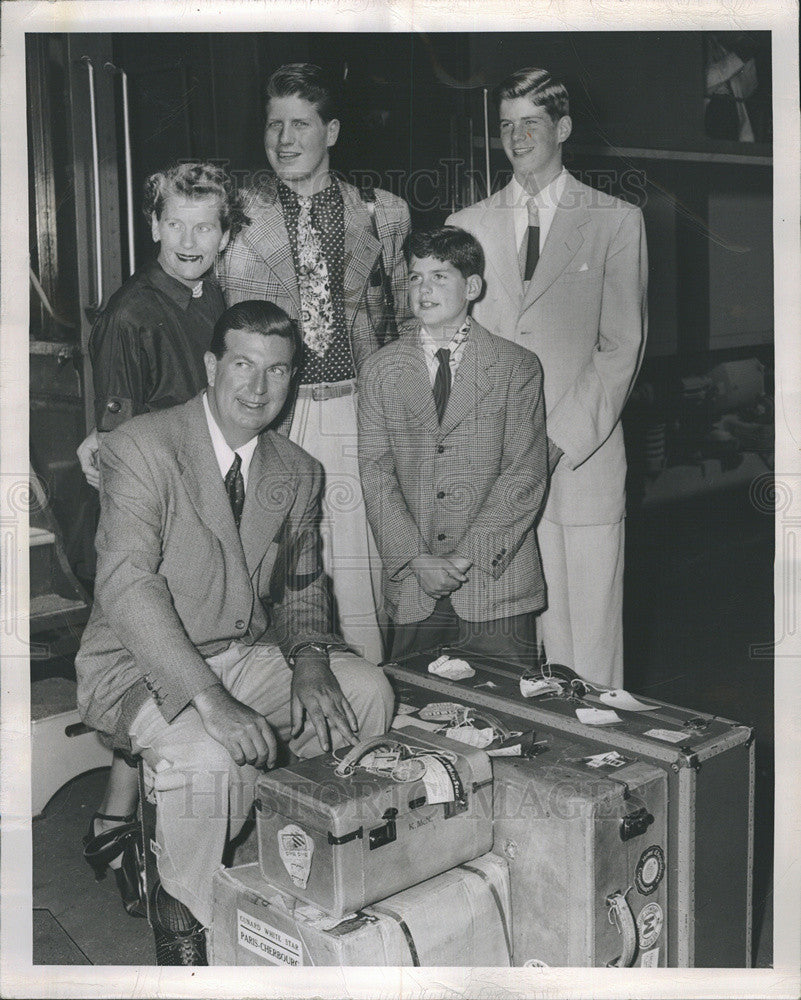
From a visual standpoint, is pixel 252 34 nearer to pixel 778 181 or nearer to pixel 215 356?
pixel 215 356

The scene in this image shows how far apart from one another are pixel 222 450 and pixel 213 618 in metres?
0.50

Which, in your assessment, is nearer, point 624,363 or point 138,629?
point 138,629

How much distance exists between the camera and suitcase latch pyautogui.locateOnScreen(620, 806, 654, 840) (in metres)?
2.68

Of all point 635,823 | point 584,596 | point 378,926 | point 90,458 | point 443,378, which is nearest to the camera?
point 378,926

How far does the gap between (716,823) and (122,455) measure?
1977 millimetres

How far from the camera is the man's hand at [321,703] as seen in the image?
3092 mm

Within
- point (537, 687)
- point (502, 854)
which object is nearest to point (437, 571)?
point (537, 687)

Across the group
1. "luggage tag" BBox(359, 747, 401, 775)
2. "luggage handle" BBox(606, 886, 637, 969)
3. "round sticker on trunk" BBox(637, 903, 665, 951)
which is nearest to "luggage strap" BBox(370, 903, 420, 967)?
"luggage tag" BBox(359, 747, 401, 775)

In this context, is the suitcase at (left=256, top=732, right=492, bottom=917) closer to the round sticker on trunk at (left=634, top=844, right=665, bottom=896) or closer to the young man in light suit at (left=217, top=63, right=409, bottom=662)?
the round sticker on trunk at (left=634, top=844, right=665, bottom=896)

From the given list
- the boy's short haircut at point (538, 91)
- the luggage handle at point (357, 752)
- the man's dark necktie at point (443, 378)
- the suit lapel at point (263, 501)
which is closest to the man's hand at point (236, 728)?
the luggage handle at point (357, 752)

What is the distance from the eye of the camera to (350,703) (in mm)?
3150

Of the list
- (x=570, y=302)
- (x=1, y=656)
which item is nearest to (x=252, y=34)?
(x=570, y=302)

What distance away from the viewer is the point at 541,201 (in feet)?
10.6

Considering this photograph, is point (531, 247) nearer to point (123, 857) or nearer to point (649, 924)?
point (649, 924)
